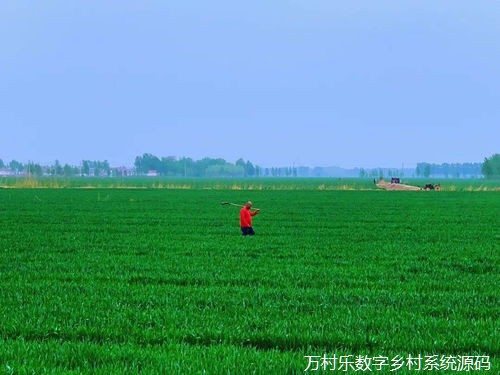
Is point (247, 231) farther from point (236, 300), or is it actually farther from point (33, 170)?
point (33, 170)

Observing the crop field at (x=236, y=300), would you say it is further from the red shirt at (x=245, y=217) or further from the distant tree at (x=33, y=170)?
the distant tree at (x=33, y=170)

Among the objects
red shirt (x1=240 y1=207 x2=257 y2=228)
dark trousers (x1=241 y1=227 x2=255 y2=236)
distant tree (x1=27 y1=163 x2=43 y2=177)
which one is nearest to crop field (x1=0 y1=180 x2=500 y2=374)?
dark trousers (x1=241 y1=227 x2=255 y2=236)

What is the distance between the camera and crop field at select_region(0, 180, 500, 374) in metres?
7.63

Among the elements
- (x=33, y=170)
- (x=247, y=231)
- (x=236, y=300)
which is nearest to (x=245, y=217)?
(x=247, y=231)

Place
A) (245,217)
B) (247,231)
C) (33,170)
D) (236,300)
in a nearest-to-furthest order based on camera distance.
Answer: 1. (236,300)
2. (245,217)
3. (247,231)
4. (33,170)

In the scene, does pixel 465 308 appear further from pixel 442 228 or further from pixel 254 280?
pixel 442 228

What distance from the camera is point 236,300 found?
1084 cm

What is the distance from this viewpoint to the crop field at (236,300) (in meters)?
7.63

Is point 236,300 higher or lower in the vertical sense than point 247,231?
lower

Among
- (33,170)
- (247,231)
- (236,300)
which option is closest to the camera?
(236,300)

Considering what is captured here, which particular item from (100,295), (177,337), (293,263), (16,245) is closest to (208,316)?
(177,337)

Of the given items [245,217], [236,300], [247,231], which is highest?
[245,217]

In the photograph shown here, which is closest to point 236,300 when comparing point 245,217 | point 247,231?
point 245,217

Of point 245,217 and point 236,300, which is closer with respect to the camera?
point 236,300
